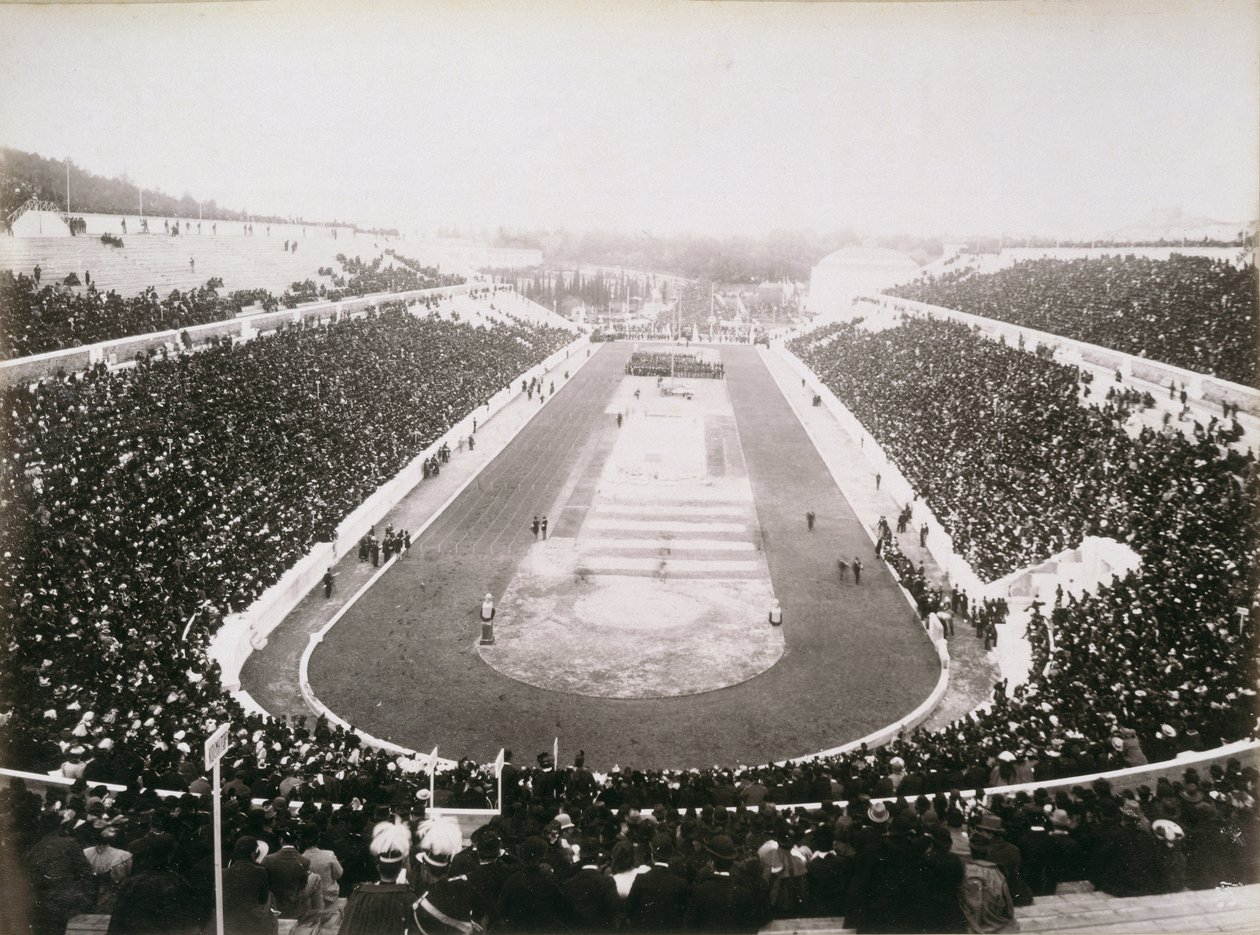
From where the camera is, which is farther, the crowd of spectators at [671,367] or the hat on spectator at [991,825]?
the crowd of spectators at [671,367]

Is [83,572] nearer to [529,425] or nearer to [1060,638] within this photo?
[1060,638]

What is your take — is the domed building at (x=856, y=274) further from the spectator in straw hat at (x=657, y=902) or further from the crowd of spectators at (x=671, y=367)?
the spectator in straw hat at (x=657, y=902)

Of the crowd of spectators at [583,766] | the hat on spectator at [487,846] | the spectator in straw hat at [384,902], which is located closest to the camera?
the spectator in straw hat at [384,902]

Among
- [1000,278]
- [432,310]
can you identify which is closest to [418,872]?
[432,310]

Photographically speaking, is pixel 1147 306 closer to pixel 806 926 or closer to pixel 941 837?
pixel 941 837

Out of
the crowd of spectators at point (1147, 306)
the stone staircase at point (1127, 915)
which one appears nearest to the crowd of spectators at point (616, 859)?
the stone staircase at point (1127, 915)

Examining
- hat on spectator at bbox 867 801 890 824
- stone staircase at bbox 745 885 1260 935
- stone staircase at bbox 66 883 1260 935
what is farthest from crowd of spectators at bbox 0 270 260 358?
stone staircase at bbox 745 885 1260 935
